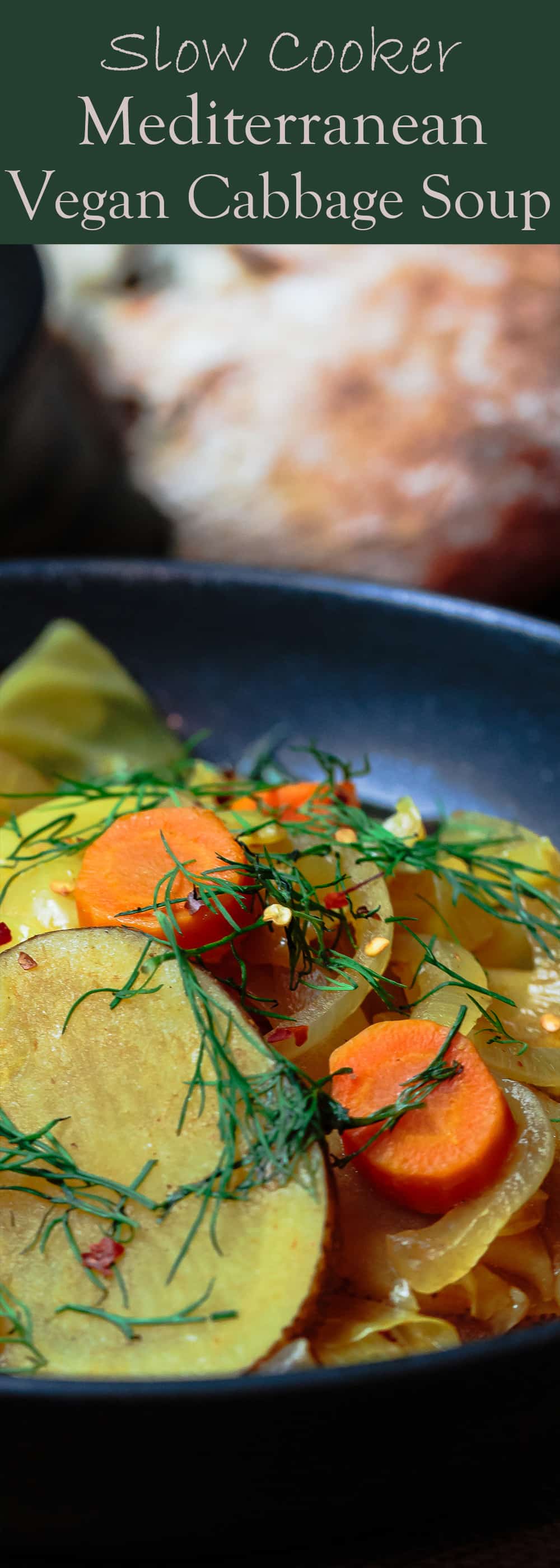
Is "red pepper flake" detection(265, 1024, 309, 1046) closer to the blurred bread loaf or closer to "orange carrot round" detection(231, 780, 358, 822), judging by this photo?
"orange carrot round" detection(231, 780, 358, 822)

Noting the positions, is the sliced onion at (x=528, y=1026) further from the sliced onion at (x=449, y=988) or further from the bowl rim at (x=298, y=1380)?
the bowl rim at (x=298, y=1380)

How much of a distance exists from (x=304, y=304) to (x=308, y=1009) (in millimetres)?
3450

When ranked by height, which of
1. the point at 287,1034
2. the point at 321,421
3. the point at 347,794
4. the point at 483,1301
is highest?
the point at 321,421

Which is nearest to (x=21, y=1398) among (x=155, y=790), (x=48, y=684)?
(x=155, y=790)

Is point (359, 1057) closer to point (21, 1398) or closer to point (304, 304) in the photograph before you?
point (21, 1398)

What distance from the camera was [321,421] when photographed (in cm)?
463

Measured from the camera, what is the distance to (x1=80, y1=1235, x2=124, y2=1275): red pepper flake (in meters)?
1.75

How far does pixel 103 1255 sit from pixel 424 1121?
50cm

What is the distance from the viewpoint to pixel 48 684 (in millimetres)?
3314

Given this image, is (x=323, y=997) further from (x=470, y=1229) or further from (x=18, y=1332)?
(x=18, y=1332)

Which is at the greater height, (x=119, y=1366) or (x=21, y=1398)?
(x=21, y=1398)

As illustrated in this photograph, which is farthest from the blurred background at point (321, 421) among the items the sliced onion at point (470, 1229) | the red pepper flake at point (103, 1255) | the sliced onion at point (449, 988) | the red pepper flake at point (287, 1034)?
the red pepper flake at point (103, 1255)

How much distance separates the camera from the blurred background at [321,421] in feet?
15.1

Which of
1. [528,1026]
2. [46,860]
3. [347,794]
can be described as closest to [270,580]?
[347,794]
